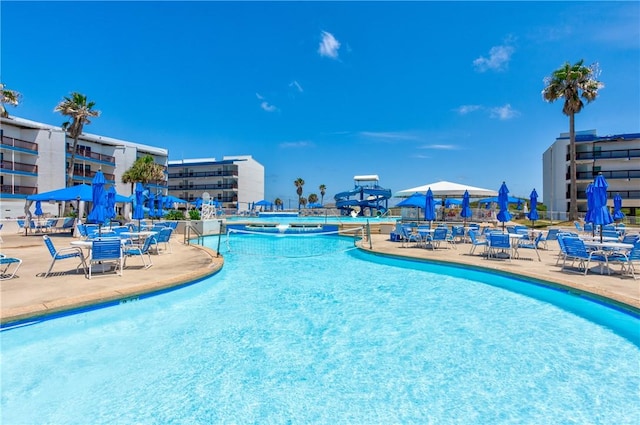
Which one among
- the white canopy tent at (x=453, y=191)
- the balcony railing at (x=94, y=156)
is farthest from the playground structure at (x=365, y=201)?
the balcony railing at (x=94, y=156)

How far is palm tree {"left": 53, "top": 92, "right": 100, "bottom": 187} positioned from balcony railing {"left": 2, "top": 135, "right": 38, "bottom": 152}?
7468mm

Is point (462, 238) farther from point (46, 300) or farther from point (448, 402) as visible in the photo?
point (46, 300)

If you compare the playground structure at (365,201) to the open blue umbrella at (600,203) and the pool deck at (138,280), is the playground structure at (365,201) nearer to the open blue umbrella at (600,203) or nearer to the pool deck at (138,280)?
the pool deck at (138,280)

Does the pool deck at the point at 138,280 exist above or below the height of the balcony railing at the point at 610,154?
below

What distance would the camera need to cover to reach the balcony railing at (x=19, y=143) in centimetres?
2955

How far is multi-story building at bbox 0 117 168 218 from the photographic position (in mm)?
29344

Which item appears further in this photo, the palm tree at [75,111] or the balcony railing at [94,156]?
the balcony railing at [94,156]

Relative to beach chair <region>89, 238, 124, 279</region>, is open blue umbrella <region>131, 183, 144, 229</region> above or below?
above

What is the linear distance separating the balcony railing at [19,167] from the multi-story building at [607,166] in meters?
56.2

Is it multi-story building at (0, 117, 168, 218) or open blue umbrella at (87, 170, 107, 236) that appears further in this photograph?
multi-story building at (0, 117, 168, 218)

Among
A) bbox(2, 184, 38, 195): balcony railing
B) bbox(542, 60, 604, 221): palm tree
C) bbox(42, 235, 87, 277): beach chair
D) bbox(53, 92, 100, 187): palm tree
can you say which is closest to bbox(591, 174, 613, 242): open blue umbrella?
bbox(42, 235, 87, 277): beach chair

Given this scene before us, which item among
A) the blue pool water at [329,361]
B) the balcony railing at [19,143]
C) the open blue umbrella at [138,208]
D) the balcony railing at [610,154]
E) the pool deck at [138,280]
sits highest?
the balcony railing at [610,154]

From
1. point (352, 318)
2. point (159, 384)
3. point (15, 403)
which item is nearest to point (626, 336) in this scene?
point (352, 318)

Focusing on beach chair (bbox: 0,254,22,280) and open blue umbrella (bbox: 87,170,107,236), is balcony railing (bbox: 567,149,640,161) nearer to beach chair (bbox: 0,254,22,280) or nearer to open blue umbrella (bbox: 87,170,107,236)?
open blue umbrella (bbox: 87,170,107,236)
